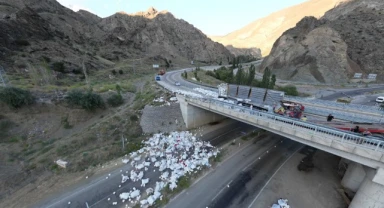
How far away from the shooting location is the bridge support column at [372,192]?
11422 mm

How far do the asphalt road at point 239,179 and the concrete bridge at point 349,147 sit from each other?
509cm

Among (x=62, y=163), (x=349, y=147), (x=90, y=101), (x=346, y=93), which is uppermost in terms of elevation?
(x=349, y=147)

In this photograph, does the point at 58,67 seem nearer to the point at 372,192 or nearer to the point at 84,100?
the point at 84,100

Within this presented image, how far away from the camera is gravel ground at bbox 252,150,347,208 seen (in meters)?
14.7

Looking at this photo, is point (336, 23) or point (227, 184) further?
point (336, 23)

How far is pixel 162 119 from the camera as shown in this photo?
1006 inches

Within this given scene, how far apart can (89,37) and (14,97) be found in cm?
6697

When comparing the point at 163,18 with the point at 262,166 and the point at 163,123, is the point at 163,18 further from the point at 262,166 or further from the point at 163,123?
the point at 262,166

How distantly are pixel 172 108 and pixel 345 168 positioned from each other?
22258 mm

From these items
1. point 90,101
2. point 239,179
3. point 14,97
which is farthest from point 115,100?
point 239,179

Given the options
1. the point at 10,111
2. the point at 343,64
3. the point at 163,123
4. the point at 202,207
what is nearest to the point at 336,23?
the point at 343,64

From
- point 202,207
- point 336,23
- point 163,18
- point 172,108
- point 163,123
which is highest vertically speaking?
point 163,18

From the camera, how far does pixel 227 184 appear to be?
16.2 metres

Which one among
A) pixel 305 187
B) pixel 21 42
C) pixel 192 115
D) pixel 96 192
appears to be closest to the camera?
pixel 96 192
